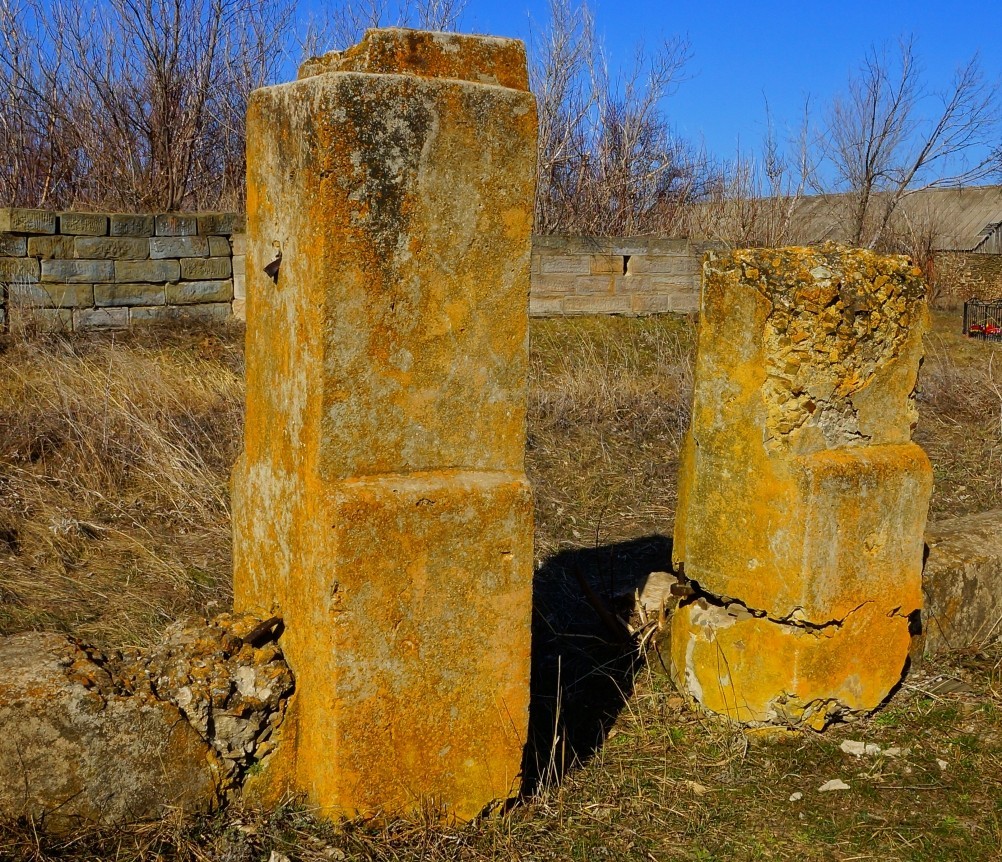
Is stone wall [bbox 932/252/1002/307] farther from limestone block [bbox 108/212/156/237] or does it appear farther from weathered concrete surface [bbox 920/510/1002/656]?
weathered concrete surface [bbox 920/510/1002/656]

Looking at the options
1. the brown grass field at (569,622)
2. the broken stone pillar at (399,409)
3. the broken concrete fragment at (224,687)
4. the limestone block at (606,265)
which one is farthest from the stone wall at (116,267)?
the broken stone pillar at (399,409)

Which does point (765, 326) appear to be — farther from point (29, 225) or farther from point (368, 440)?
point (29, 225)

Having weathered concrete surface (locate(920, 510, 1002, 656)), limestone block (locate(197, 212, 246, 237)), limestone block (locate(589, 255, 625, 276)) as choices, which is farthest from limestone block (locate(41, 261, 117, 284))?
weathered concrete surface (locate(920, 510, 1002, 656))

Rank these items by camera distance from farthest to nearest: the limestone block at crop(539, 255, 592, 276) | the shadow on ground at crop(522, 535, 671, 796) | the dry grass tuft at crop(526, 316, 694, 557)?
the limestone block at crop(539, 255, 592, 276), the dry grass tuft at crop(526, 316, 694, 557), the shadow on ground at crop(522, 535, 671, 796)

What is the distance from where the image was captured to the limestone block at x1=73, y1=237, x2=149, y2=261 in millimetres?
A: 9727

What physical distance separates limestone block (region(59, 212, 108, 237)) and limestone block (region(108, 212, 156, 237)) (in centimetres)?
7

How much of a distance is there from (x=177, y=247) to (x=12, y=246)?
1.58m

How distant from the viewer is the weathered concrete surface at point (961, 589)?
4129mm

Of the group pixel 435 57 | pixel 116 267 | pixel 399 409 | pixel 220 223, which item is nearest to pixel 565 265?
pixel 220 223

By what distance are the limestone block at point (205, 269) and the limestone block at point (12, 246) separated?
1.53 meters

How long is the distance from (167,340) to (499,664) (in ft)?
26.6

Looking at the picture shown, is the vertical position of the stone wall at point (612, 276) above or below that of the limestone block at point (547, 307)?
above

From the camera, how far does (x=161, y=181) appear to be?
1220cm

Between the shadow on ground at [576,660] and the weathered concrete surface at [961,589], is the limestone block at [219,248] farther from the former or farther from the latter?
the weathered concrete surface at [961,589]
